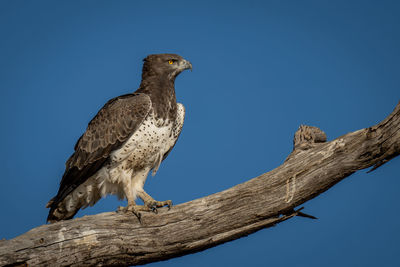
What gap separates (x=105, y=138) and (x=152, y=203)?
140 cm

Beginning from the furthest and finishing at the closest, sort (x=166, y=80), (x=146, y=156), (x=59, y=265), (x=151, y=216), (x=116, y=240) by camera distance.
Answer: (x=166, y=80) < (x=146, y=156) < (x=151, y=216) < (x=116, y=240) < (x=59, y=265)

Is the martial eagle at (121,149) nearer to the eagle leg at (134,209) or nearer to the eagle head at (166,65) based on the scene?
the eagle head at (166,65)

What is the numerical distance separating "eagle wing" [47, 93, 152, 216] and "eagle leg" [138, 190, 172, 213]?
87cm

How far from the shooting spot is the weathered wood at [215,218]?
19.1 ft

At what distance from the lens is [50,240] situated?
19.1 ft

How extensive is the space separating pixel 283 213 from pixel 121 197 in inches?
127

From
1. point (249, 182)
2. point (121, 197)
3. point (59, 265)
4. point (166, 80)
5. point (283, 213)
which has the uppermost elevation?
point (166, 80)

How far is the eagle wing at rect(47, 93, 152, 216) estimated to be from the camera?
764cm

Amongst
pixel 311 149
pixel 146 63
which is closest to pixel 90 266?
pixel 311 149

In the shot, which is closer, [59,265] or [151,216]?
[59,265]

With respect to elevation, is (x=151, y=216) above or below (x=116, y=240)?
above

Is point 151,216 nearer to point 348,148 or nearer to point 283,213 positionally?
point 283,213

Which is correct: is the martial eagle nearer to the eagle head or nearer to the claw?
the eagle head

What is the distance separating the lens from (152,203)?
287 inches
